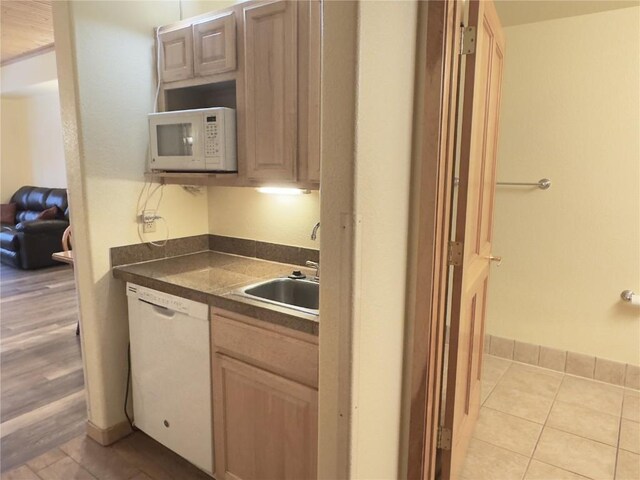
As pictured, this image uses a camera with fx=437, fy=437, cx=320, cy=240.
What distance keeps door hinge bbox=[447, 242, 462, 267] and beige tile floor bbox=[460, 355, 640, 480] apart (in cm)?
112

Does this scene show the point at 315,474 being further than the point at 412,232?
Yes

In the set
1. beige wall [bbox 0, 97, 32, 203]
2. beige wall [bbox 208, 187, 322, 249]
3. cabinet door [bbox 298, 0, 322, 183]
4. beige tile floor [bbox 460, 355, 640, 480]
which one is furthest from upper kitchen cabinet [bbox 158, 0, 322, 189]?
beige wall [bbox 0, 97, 32, 203]

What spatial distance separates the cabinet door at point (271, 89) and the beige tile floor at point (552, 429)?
1.70 meters

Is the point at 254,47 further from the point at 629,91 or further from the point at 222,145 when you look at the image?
the point at 629,91

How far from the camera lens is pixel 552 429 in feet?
7.76

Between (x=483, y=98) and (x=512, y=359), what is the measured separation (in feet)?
7.08

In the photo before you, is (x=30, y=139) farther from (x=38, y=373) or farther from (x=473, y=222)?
(x=473, y=222)

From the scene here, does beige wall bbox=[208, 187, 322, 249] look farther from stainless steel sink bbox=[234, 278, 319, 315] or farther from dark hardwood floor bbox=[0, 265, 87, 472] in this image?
dark hardwood floor bbox=[0, 265, 87, 472]

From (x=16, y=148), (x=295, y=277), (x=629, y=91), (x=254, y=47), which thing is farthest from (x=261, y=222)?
(x=16, y=148)

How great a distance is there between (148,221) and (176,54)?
34.4 inches

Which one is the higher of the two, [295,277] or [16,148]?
[16,148]

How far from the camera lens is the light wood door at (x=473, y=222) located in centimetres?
152

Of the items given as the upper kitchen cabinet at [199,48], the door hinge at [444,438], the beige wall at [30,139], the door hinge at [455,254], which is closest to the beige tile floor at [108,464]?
the door hinge at [444,438]

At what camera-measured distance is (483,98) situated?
1719 mm
